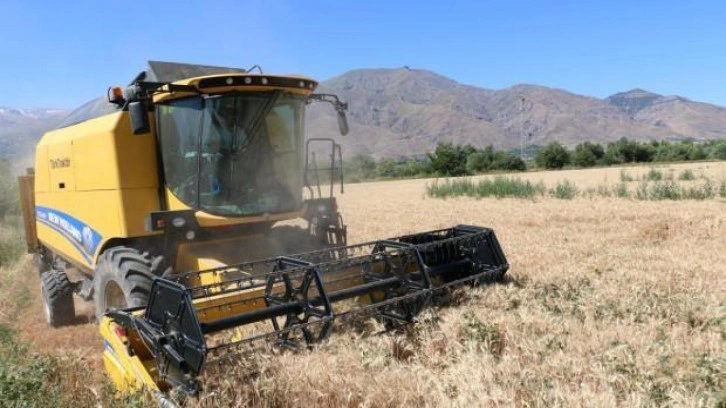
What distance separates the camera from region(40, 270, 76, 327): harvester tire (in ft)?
22.1

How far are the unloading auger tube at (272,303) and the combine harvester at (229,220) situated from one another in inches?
0.7

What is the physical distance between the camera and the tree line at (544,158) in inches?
1747

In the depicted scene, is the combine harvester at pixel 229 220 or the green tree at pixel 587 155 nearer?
the combine harvester at pixel 229 220

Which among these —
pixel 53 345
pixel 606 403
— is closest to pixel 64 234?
pixel 53 345

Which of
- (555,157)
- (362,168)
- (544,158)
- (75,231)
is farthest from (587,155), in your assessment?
(75,231)

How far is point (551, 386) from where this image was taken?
296cm

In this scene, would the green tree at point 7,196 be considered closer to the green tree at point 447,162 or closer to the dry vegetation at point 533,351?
the dry vegetation at point 533,351

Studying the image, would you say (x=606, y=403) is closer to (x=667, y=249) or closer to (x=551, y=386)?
(x=551, y=386)

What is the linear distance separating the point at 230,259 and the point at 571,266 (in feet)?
12.0

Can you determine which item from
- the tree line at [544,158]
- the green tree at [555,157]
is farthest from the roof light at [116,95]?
the green tree at [555,157]

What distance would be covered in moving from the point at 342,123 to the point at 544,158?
44.8 m

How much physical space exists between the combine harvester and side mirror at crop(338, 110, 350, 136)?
0.05ft

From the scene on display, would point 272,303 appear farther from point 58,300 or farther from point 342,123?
point 58,300

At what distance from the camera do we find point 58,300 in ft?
22.2
